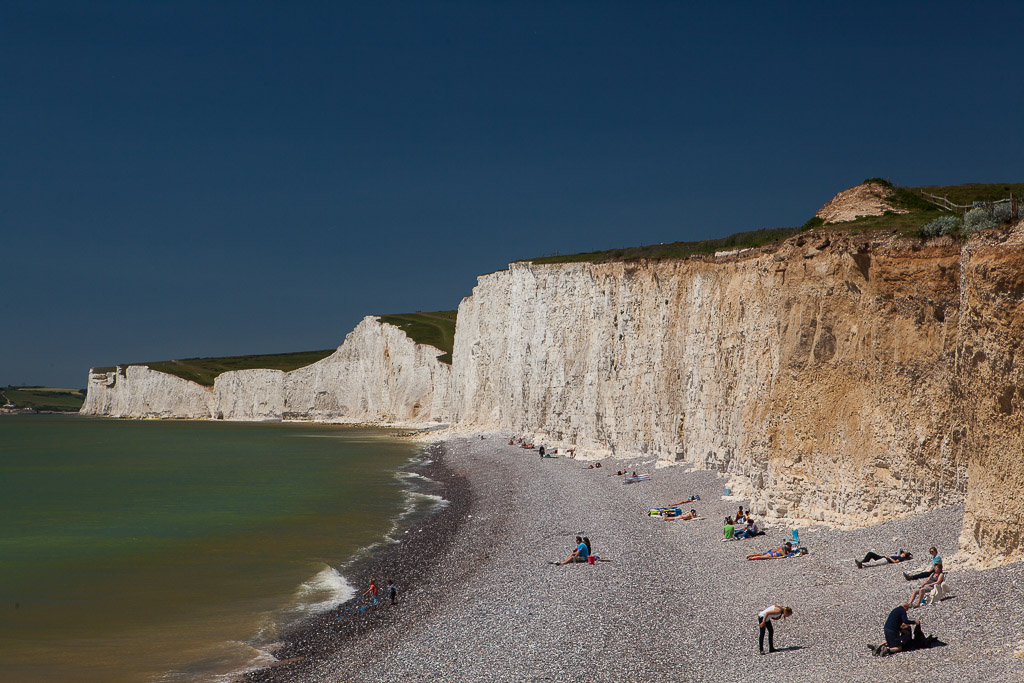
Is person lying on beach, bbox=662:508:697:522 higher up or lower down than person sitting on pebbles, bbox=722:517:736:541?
lower down

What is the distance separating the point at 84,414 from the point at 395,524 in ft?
497

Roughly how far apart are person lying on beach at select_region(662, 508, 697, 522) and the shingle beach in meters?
0.40

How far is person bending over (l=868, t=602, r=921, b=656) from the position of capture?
31.6 feet

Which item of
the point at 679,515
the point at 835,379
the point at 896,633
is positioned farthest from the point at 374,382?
the point at 896,633

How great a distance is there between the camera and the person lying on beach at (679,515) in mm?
20938

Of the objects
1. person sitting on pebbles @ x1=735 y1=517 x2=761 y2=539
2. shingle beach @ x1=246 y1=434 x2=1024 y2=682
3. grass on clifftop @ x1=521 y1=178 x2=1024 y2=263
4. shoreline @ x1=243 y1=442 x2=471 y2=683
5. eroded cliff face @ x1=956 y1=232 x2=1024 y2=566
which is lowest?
shoreline @ x1=243 y1=442 x2=471 y2=683

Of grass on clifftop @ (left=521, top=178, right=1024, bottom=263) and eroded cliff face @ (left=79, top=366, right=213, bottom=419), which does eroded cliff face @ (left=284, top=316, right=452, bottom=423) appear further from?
grass on clifftop @ (left=521, top=178, right=1024, bottom=263)

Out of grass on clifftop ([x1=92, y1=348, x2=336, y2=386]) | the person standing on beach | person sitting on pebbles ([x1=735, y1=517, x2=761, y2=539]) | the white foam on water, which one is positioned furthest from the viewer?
grass on clifftop ([x1=92, y1=348, x2=336, y2=386])

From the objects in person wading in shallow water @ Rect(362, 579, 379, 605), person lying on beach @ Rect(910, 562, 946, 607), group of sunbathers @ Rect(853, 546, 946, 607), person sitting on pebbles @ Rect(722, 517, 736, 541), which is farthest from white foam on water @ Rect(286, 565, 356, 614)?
person lying on beach @ Rect(910, 562, 946, 607)

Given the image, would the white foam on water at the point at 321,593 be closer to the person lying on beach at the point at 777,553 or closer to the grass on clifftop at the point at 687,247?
the person lying on beach at the point at 777,553

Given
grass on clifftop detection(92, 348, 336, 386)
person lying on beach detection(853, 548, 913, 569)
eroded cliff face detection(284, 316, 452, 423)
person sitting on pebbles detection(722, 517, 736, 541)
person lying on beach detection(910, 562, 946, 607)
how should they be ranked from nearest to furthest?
1. person lying on beach detection(910, 562, 946, 607)
2. person lying on beach detection(853, 548, 913, 569)
3. person sitting on pebbles detection(722, 517, 736, 541)
4. eroded cliff face detection(284, 316, 452, 423)
5. grass on clifftop detection(92, 348, 336, 386)

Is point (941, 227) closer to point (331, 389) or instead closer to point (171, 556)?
point (171, 556)

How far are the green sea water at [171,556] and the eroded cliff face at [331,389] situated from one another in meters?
38.4

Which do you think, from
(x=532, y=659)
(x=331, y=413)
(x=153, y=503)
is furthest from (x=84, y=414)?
(x=532, y=659)
